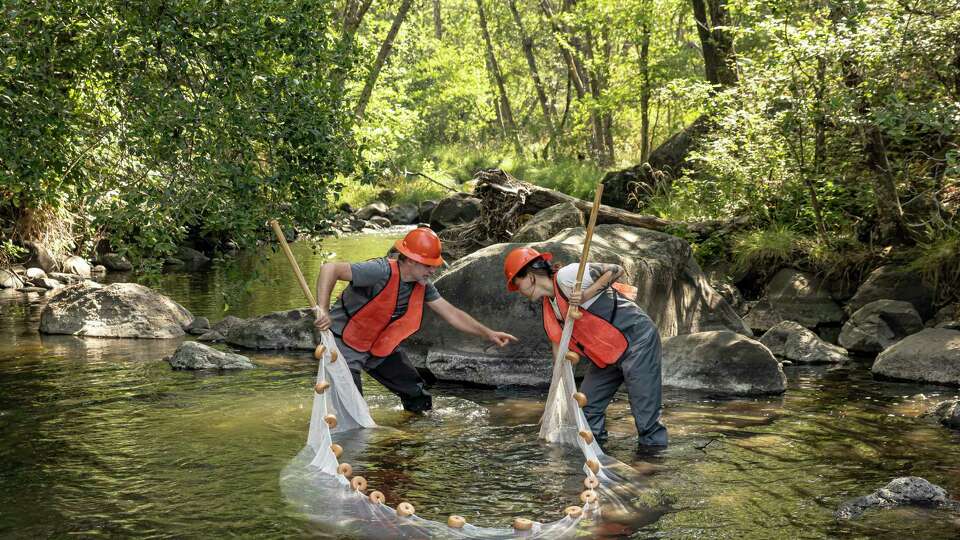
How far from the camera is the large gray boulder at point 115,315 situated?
12172 mm

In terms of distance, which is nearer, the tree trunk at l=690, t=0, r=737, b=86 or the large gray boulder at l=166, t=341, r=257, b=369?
the large gray boulder at l=166, t=341, r=257, b=369

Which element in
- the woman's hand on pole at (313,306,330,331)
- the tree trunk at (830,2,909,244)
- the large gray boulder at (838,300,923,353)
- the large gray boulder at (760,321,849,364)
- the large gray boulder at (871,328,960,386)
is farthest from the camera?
the tree trunk at (830,2,909,244)

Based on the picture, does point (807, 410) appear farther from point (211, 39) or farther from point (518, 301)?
point (211, 39)

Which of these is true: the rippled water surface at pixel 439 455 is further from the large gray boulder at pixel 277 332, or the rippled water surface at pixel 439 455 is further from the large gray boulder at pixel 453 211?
the large gray boulder at pixel 453 211

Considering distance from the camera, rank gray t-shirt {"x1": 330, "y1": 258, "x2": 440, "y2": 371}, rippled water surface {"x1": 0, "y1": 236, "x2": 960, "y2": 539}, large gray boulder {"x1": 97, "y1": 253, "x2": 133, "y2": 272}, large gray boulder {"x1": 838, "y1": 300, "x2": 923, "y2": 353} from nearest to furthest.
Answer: rippled water surface {"x1": 0, "y1": 236, "x2": 960, "y2": 539}
gray t-shirt {"x1": 330, "y1": 258, "x2": 440, "y2": 371}
large gray boulder {"x1": 838, "y1": 300, "x2": 923, "y2": 353}
large gray boulder {"x1": 97, "y1": 253, "x2": 133, "y2": 272}

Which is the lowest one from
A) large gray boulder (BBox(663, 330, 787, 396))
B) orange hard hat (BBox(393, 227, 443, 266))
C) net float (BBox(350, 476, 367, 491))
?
net float (BBox(350, 476, 367, 491))

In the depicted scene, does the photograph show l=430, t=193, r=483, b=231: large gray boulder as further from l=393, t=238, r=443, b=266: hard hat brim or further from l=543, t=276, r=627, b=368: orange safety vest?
l=543, t=276, r=627, b=368: orange safety vest

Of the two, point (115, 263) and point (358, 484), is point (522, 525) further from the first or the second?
point (115, 263)

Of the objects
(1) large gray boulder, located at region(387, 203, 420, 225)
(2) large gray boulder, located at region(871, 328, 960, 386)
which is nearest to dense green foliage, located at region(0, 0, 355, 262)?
(2) large gray boulder, located at region(871, 328, 960, 386)

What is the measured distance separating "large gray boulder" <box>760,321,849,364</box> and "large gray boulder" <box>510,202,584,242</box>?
2.94 meters

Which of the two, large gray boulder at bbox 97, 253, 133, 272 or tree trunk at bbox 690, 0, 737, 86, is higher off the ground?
tree trunk at bbox 690, 0, 737, 86

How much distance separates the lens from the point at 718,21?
1716 cm

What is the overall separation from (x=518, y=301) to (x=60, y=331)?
6159 mm

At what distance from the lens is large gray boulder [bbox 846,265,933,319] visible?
1136 cm
